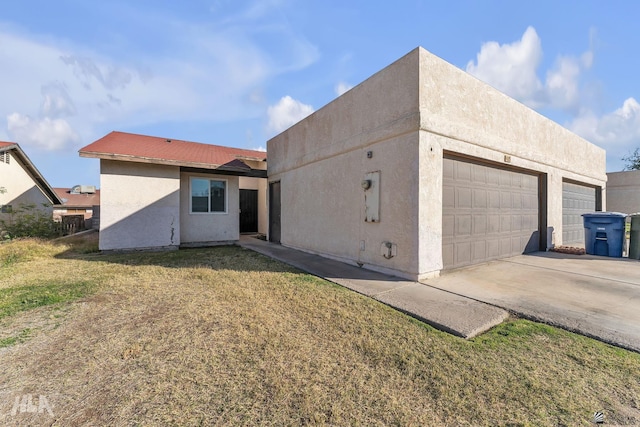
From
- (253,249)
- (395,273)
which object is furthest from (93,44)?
(395,273)

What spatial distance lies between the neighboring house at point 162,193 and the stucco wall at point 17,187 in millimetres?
8637

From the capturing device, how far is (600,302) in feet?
13.1

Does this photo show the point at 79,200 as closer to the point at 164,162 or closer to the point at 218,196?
the point at 218,196

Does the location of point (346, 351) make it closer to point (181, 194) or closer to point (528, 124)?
point (528, 124)

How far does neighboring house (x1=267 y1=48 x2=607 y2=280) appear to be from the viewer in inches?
210

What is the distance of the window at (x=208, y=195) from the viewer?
10.9 meters

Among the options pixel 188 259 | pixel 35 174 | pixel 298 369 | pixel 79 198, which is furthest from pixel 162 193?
pixel 79 198

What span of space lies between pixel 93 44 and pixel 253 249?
7803 millimetres

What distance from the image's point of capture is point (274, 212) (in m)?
11.5

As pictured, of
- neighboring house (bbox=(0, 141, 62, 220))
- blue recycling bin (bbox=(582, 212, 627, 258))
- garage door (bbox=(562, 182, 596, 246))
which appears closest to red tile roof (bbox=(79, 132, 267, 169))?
neighboring house (bbox=(0, 141, 62, 220))

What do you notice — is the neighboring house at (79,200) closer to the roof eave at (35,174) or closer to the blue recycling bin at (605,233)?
the roof eave at (35,174)

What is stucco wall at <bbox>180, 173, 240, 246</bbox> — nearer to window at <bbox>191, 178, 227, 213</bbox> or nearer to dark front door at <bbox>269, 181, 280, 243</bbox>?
window at <bbox>191, 178, 227, 213</bbox>

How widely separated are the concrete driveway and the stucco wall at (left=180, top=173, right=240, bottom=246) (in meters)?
8.72

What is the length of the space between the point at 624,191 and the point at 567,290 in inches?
674
